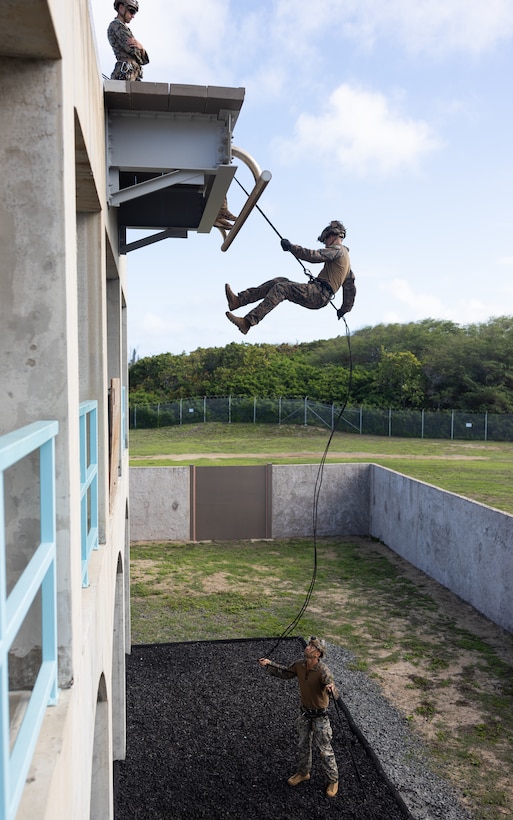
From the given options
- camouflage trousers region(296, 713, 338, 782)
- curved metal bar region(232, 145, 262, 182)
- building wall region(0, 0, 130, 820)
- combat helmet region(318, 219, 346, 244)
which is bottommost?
camouflage trousers region(296, 713, 338, 782)

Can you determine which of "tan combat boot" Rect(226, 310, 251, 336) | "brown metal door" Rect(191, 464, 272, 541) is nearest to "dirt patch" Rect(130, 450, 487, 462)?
"brown metal door" Rect(191, 464, 272, 541)

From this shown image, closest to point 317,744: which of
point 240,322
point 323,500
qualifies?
point 240,322

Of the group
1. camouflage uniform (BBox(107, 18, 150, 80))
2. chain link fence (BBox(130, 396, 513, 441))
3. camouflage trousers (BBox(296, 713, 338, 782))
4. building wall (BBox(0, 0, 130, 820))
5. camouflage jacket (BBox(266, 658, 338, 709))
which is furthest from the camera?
chain link fence (BBox(130, 396, 513, 441))

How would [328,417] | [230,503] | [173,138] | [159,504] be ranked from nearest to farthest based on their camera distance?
[173,138], [159,504], [230,503], [328,417]

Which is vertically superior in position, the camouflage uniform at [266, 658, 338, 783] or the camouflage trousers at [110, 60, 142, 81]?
the camouflage trousers at [110, 60, 142, 81]

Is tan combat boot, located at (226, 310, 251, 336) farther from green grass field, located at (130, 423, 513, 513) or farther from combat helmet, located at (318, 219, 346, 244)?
green grass field, located at (130, 423, 513, 513)

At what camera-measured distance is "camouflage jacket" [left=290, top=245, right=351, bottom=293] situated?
7074 mm

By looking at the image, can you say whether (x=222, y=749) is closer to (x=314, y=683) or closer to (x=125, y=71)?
(x=314, y=683)

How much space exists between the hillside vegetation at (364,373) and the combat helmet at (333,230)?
33619 millimetres

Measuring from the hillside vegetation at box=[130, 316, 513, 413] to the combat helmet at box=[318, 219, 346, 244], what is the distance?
33619mm

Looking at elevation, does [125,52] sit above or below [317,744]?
above

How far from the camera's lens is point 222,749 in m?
9.30

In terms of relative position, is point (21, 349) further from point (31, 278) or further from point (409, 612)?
point (409, 612)

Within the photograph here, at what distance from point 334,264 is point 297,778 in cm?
616
